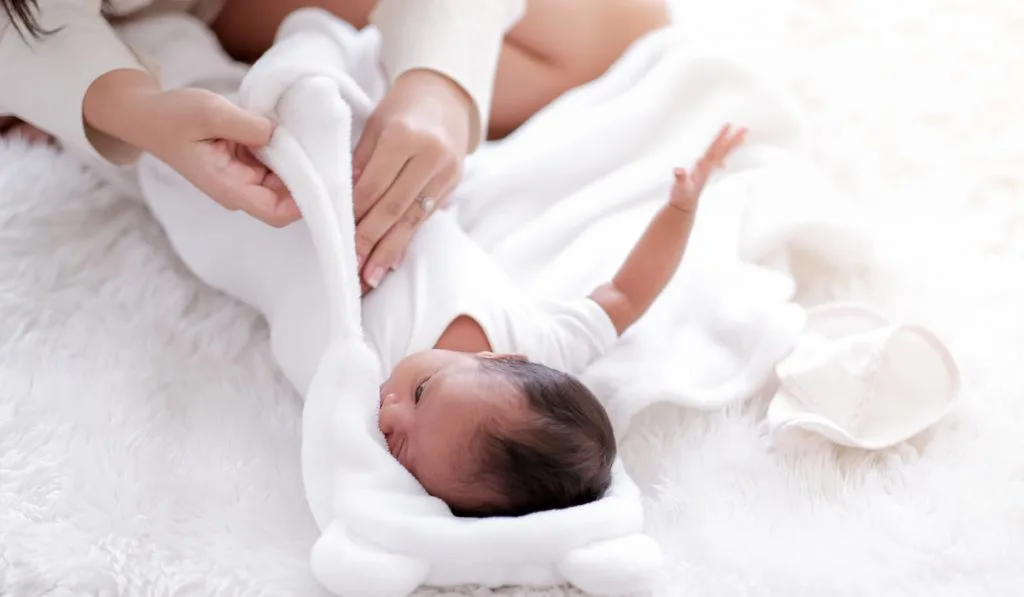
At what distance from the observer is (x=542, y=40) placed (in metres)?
1.25

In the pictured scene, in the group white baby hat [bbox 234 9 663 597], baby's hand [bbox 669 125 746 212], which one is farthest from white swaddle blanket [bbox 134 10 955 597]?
baby's hand [bbox 669 125 746 212]

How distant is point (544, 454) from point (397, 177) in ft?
1.02

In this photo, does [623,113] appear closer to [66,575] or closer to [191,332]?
[191,332]

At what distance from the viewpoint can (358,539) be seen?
2.49ft

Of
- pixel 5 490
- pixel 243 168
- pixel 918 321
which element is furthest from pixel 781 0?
pixel 5 490

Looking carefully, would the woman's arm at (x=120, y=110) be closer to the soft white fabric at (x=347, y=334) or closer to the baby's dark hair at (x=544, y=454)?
the soft white fabric at (x=347, y=334)

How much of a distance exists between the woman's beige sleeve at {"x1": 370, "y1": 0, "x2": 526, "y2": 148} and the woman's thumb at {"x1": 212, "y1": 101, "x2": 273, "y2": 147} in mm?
172

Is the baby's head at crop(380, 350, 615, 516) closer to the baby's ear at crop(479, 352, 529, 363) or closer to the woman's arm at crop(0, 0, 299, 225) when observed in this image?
the baby's ear at crop(479, 352, 529, 363)

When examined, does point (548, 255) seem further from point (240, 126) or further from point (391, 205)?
point (240, 126)

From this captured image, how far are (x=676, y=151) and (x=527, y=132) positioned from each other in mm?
162

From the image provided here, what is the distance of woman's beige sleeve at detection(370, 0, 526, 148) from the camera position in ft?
3.41

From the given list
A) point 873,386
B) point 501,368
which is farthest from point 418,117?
point 873,386

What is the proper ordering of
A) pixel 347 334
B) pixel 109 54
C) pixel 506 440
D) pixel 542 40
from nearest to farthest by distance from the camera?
pixel 506 440 < pixel 347 334 < pixel 109 54 < pixel 542 40

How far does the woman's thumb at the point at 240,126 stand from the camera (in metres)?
0.90
